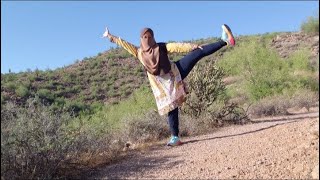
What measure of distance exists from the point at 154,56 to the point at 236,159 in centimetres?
219

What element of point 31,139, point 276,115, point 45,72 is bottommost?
point 276,115

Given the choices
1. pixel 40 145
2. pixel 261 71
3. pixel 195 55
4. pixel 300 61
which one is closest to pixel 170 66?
pixel 195 55

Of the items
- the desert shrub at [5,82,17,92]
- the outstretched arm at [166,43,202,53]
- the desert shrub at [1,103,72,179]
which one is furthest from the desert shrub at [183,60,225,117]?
the desert shrub at [5,82,17,92]

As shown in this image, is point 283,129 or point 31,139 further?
point 283,129

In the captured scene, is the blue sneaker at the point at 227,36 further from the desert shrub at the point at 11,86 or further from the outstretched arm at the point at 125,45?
the desert shrub at the point at 11,86

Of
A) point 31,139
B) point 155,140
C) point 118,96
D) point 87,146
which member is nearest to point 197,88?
point 155,140

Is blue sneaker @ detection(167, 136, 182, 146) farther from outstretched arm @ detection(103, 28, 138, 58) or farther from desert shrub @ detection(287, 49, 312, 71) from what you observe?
desert shrub @ detection(287, 49, 312, 71)

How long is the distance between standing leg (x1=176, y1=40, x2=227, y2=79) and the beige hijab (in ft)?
0.83

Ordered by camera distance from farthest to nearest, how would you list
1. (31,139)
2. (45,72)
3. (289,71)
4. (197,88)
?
(45,72)
(289,71)
(197,88)
(31,139)

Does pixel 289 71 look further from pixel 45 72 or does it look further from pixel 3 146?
pixel 45 72

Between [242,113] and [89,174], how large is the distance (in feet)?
16.9

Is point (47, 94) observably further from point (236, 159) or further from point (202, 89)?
point (236, 159)

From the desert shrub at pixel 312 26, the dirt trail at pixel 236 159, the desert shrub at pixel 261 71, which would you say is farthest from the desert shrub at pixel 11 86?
the desert shrub at pixel 312 26

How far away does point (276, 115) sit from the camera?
38.7 ft
